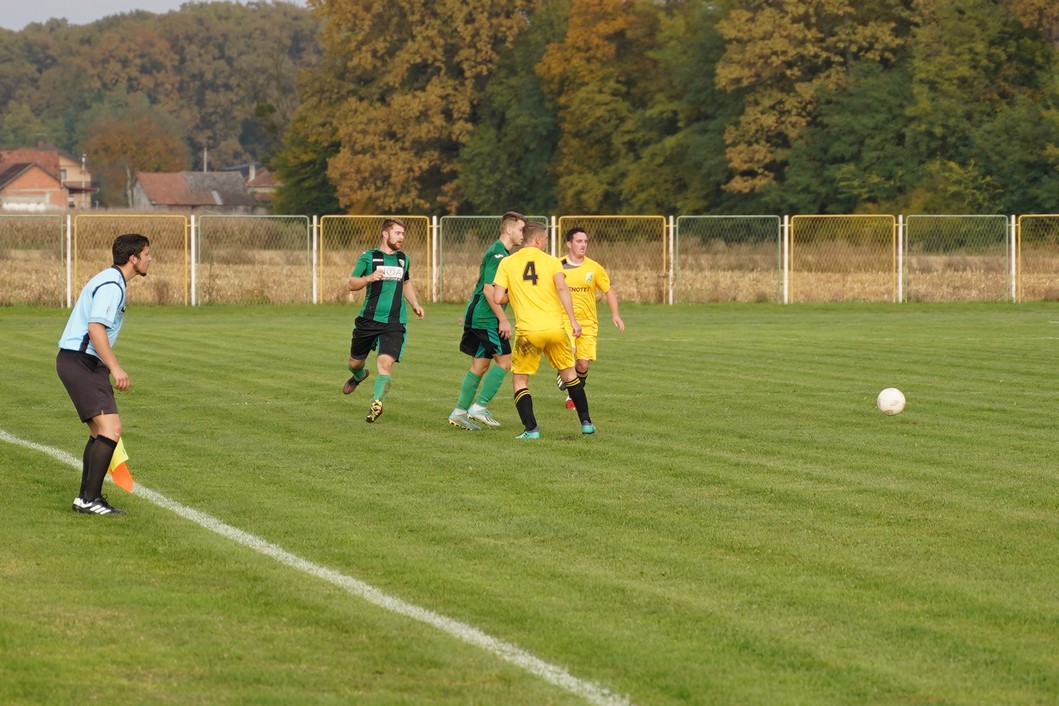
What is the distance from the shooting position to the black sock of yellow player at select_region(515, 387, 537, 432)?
43.8 ft

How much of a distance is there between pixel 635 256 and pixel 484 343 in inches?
966

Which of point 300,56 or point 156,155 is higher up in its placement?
point 300,56

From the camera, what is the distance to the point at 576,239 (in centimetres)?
1539

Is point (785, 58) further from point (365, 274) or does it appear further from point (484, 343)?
point (484, 343)

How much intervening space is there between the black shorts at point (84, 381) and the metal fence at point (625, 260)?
2585cm

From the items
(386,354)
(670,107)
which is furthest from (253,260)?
(670,107)

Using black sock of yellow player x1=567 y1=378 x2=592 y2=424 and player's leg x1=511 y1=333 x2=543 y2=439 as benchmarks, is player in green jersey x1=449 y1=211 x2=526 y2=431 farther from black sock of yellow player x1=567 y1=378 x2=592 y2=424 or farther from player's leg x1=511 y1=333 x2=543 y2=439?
black sock of yellow player x1=567 y1=378 x2=592 y2=424

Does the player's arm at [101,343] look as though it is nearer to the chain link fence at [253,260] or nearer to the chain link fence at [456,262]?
the chain link fence at [253,260]

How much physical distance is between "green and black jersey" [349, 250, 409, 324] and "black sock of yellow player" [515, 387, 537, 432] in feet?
5.62

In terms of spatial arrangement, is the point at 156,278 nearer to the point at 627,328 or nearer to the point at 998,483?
the point at 627,328

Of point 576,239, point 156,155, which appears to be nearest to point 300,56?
point 156,155

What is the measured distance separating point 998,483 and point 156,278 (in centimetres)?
2817

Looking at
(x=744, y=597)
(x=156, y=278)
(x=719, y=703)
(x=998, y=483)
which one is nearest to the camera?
(x=719, y=703)

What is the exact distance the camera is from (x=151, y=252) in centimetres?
3862
